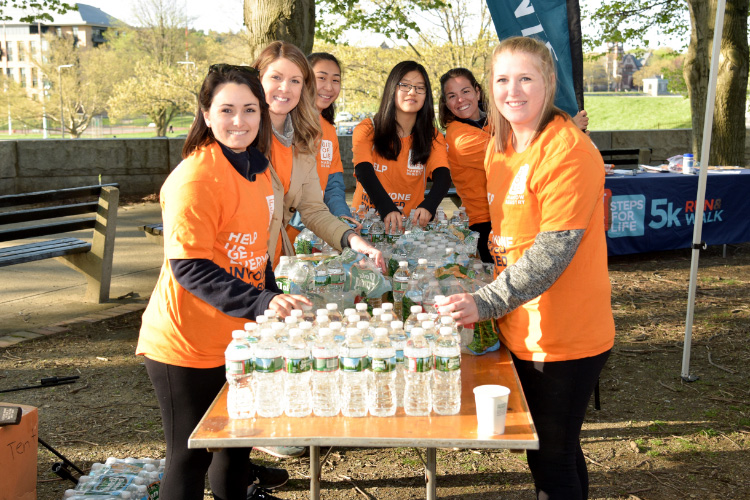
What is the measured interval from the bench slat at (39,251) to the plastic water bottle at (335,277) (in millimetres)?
3899

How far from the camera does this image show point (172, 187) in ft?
8.09

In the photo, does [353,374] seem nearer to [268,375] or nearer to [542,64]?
[268,375]

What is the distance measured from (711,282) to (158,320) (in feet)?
24.0

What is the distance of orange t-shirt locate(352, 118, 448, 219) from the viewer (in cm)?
496

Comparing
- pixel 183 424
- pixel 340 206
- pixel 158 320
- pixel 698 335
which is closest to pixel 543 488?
pixel 183 424

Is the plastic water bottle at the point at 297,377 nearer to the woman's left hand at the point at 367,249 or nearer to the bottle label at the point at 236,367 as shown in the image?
the bottle label at the point at 236,367

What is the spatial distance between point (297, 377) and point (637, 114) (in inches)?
1795

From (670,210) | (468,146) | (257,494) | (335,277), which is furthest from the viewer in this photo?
(670,210)

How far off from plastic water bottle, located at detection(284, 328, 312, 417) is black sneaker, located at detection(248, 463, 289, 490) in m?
1.58

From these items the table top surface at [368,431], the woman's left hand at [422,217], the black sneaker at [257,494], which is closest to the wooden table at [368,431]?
the table top surface at [368,431]

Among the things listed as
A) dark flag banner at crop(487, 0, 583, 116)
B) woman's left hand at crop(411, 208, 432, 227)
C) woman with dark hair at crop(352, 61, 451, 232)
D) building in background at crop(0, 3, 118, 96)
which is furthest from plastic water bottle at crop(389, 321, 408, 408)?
building in background at crop(0, 3, 118, 96)

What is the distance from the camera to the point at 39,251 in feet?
20.9

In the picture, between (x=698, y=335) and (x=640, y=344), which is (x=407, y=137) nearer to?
(x=640, y=344)

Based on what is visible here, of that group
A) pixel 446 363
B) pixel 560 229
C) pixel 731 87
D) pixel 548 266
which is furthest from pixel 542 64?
pixel 731 87
